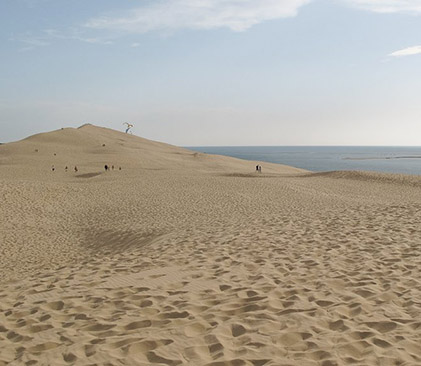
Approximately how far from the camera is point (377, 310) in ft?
18.2

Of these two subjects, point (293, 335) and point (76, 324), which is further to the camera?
point (76, 324)

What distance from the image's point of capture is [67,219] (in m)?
18.6

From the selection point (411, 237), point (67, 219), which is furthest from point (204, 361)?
point (67, 219)

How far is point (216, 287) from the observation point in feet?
22.5

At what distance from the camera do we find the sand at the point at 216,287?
4.65m

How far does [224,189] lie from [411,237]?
15410 millimetres

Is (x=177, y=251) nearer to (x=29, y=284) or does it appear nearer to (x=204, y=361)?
(x=29, y=284)

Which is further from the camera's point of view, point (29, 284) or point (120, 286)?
point (29, 284)

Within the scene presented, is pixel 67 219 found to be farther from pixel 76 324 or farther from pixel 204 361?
pixel 204 361

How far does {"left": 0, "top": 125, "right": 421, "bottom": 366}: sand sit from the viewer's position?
15.3ft

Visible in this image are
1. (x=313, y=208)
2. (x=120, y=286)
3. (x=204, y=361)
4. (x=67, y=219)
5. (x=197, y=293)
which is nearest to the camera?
(x=204, y=361)

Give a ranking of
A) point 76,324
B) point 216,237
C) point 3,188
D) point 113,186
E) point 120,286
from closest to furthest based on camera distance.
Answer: point 76,324 → point 120,286 → point 216,237 → point 3,188 → point 113,186

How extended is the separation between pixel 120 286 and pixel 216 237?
15.4 feet

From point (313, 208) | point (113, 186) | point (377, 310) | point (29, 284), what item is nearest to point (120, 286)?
point (29, 284)
